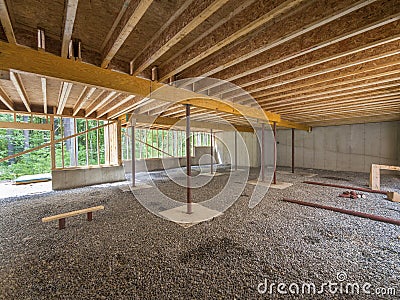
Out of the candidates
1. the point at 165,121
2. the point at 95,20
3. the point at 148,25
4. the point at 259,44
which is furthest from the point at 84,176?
the point at 259,44

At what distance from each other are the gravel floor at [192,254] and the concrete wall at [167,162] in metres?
5.53

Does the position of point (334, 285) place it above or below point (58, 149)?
below

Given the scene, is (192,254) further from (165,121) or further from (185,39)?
(165,121)

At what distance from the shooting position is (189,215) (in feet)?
10.4

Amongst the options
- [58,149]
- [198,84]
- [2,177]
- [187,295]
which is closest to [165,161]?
[58,149]

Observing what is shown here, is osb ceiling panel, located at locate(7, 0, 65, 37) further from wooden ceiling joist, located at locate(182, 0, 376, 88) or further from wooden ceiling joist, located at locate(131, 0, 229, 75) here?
wooden ceiling joist, located at locate(182, 0, 376, 88)

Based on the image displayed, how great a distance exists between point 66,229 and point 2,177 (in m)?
9.86

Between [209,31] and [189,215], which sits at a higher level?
[209,31]

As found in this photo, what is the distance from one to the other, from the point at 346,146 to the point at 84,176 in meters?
10.6

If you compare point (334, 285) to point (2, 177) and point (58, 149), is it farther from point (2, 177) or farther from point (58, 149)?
point (2, 177)

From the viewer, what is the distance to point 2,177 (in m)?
8.88

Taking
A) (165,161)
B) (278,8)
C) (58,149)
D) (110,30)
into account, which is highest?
(110,30)

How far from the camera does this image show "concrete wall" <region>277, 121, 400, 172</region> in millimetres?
7070

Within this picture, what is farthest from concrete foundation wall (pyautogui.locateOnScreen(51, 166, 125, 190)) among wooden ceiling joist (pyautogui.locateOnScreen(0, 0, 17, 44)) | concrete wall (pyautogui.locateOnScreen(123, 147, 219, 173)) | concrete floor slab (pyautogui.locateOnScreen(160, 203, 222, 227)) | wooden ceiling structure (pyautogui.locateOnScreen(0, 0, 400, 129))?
wooden ceiling joist (pyautogui.locateOnScreen(0, 0, 17, 44))
